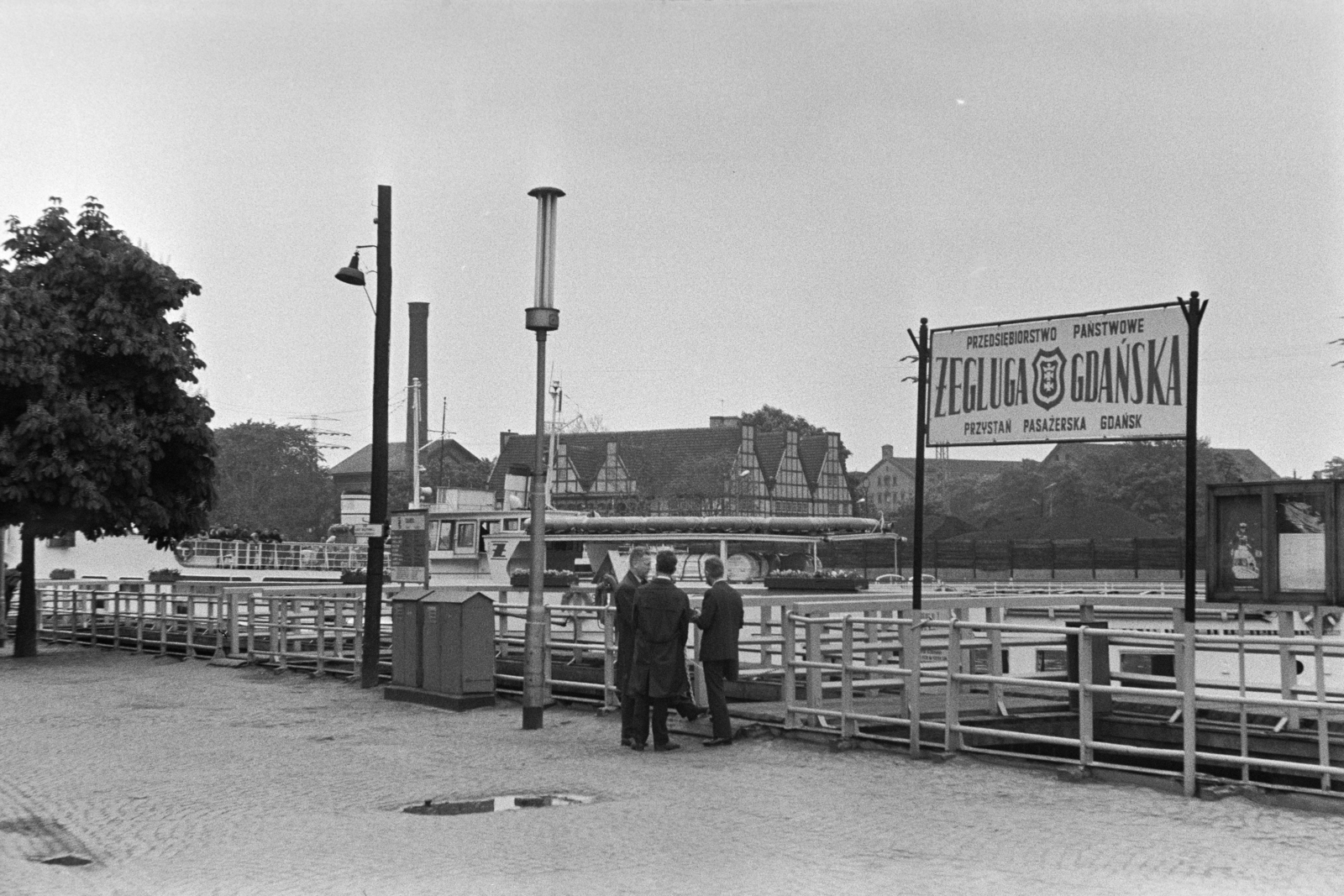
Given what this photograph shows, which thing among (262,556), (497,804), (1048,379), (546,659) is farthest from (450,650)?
(262,556)

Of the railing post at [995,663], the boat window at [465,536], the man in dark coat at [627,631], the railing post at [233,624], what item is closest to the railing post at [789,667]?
the man in dark coat at [627,631]

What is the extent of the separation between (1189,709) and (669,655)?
4490mm

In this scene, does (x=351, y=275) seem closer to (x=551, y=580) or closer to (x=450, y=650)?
(x=450, y=650)

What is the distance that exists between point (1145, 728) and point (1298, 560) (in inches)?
112

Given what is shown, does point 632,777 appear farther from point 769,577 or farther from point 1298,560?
point 769,577

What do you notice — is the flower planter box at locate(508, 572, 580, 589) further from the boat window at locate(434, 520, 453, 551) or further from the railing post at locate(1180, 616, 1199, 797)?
the railing post at locate(1180, 616, 1199, 797)

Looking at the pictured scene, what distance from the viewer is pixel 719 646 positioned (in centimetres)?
1267

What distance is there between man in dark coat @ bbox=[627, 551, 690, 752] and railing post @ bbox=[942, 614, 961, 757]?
233 centimetres

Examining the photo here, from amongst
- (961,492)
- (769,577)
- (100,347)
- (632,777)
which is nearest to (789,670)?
(632,777)

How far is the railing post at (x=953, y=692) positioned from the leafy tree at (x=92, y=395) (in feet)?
54.6

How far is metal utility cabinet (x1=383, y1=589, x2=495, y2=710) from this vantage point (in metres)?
16.0

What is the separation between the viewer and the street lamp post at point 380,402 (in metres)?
19.0

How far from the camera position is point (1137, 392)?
36.6 feet

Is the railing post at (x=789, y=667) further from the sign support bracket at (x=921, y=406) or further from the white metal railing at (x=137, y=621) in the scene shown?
the white metal railing at (x=137, y=621)
